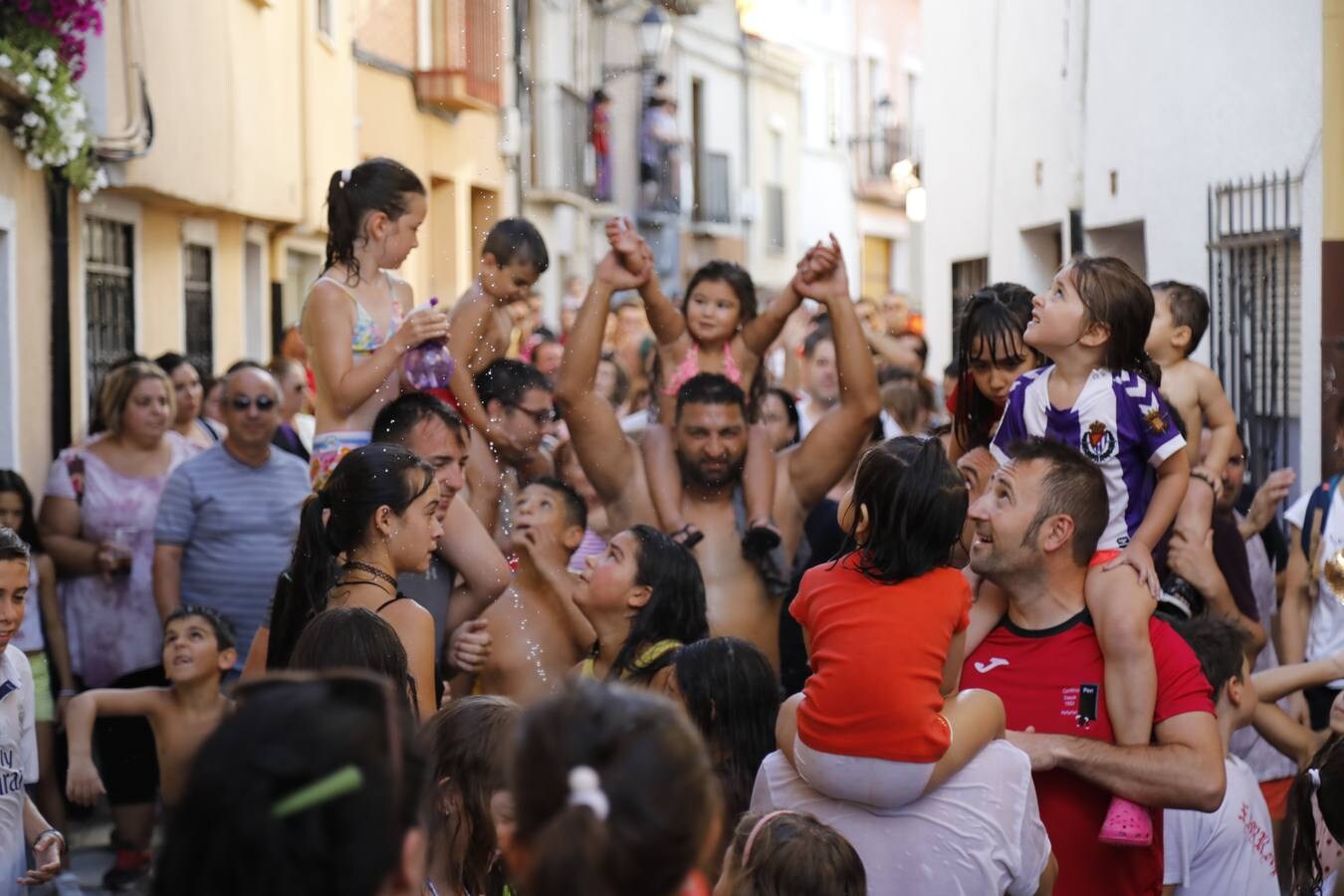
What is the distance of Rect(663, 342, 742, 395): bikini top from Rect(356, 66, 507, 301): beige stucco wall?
35.8 feet

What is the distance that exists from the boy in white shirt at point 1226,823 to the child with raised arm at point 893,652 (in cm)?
113

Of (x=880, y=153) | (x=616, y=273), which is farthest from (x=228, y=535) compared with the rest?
(x=880, y=153)

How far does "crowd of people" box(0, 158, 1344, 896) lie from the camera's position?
92.1 inches

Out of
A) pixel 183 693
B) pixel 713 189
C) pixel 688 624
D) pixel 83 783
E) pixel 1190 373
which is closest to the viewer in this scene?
pixel 688 624

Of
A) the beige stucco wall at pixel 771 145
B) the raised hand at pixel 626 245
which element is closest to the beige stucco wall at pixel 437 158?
the raised hand at pixel 626 245

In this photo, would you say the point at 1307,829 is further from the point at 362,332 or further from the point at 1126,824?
the point at 362,332

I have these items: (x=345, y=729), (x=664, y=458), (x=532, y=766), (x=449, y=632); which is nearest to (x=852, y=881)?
(x=532, y=766)

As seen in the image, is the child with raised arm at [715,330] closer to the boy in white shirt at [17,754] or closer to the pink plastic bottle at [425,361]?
the pink plastic bottle at [425,361]

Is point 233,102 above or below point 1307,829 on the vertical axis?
above

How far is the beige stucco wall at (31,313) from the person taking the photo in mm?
9656

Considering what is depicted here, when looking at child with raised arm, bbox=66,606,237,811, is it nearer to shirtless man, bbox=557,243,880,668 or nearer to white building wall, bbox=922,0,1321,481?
shirtless man, bbox=557,243,880,668

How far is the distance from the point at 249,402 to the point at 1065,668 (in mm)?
4594

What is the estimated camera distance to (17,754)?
4.84 metres

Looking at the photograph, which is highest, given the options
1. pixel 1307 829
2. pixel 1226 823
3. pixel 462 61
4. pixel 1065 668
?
pixel 462 61
